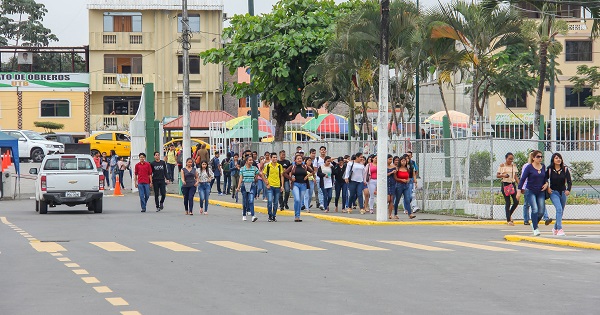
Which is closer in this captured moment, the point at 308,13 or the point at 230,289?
the point at 230,289

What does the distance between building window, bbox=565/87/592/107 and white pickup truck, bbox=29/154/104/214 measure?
3714cm

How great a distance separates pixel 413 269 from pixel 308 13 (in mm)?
28433

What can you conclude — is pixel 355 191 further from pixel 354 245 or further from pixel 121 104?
pixel 121 104

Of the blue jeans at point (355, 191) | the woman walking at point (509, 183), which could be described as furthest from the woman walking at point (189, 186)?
the woman walking at point (509, 183)

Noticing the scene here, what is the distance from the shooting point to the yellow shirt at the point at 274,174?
27.7 meters

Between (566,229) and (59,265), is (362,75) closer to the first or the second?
(566,229)

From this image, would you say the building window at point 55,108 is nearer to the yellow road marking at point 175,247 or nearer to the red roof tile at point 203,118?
the red roof tile at point 203,118

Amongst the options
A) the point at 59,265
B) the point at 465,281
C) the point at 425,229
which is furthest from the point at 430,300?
the point at 425,229

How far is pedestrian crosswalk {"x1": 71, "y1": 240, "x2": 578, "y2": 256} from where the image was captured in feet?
61.1

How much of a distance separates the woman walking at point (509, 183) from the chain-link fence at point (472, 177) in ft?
3.58

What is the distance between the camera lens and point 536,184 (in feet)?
73.3

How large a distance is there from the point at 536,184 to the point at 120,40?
188 feet

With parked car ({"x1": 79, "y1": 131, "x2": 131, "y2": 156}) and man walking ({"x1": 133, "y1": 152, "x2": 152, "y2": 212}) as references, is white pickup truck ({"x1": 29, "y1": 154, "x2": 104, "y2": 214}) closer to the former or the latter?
man walking ({"x1": 133, "y1": 152, "x2": 152, "y2": 212})

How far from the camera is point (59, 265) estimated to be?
15.5 metres
